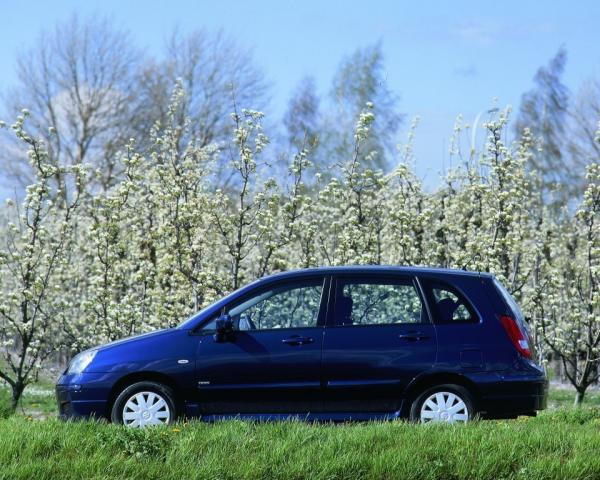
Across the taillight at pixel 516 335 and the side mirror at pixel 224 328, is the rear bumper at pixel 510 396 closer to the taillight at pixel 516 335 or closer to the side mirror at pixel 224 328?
the taillight at pixel 516 335

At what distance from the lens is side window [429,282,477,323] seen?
9.49 metres

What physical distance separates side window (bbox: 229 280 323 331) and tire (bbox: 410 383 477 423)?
1171mm

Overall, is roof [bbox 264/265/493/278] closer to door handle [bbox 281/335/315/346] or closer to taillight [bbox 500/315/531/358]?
taillight [bbox 500/315/531/358]

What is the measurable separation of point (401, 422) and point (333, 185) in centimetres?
678

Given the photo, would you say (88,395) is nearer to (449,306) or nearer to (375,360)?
(375,360)

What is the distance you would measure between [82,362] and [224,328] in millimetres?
1369

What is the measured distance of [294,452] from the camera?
7801mm

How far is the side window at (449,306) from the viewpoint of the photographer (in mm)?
9492

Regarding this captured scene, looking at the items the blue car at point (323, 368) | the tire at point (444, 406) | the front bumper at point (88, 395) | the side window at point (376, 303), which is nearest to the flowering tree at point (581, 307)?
the blue car at point (323, 368)

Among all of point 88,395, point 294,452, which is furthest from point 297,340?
point 88,395

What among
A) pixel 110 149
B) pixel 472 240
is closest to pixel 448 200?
pixel 472 240

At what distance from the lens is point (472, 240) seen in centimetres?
1730

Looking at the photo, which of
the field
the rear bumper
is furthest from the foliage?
the field

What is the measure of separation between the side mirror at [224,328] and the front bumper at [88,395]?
102cm
